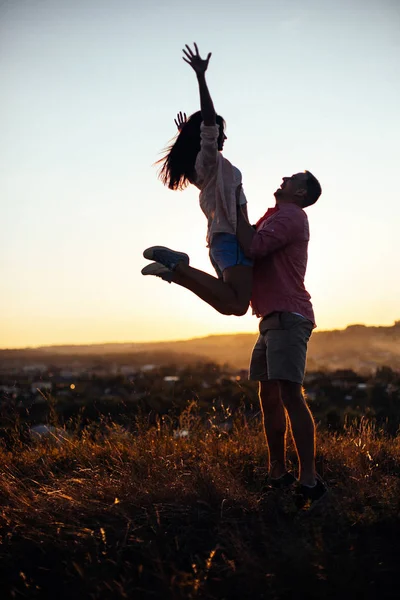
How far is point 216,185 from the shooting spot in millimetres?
4691

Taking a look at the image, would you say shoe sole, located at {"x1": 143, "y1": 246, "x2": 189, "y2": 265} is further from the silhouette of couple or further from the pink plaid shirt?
the pink plaid shirt

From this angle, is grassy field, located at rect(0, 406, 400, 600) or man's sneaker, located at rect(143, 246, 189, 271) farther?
man's sneaker, located at rect(143, 246, 189, 271)

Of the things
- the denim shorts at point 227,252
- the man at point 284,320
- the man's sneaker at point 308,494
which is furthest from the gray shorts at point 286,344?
the man's sneaker at point 308,494

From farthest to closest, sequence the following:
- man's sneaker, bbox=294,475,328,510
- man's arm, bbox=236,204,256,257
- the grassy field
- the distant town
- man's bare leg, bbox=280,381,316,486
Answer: the distant town, man's arm, bbox=236,204,256,257, man's bare leg, bbox=280,381,316,486, man's sneaker, bbox=294,475,328,510, the grassy field

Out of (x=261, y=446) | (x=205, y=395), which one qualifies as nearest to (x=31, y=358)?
(x=205, y=395)

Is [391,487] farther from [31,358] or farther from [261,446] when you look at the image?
[31,358]

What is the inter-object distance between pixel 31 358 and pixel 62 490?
50291mm

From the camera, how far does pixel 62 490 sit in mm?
4449

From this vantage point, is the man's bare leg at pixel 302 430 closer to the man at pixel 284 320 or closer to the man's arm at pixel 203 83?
the man at pixel 284 320

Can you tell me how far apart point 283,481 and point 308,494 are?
1.36ft

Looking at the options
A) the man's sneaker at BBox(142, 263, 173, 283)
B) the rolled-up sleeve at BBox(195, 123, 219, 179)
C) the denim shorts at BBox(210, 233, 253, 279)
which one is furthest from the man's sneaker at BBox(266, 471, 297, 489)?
the rolled-up sleeve at BBox(195, 123, 219, 179)

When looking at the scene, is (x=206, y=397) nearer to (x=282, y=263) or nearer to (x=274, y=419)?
(x=274, y=419)

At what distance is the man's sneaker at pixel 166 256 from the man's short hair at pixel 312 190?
0.97 m

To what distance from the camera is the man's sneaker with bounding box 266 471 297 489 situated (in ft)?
14.9
